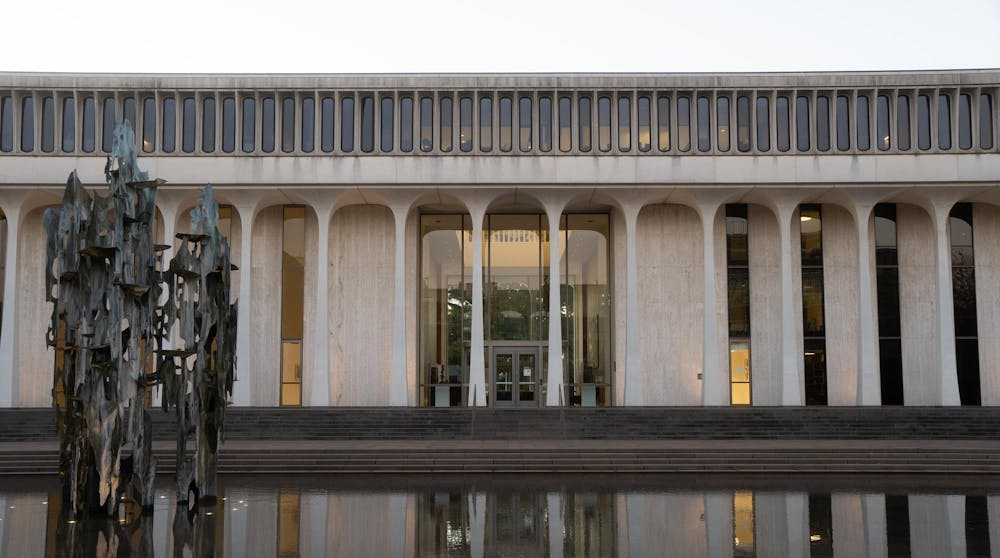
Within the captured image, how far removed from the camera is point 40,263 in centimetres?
3588

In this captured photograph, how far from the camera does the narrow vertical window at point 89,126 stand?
34719 mm

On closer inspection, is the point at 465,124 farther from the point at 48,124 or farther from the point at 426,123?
the point at 48,124

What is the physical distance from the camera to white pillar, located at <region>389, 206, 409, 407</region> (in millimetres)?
34125

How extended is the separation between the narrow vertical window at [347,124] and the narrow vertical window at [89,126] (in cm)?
860

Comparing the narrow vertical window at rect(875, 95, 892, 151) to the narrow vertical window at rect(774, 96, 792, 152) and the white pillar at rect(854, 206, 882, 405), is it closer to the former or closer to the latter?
the narrow vertical window at rect(774, 96, 792, 152)

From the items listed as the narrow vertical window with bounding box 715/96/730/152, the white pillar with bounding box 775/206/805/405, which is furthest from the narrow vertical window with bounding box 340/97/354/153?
the white pillar with bounding box 775/206/805/405

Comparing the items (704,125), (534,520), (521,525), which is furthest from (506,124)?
(521,525)

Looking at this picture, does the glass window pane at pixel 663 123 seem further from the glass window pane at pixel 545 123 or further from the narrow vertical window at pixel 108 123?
the narrow vertical window at pixel 108 123

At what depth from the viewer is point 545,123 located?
116ft

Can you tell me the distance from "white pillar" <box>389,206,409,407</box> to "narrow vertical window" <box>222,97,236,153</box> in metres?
6.19

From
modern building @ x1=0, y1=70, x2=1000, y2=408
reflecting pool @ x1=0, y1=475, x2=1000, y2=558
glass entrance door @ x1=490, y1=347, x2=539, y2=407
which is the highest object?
modern building @ x1=0, y1=70, x2=1000, y2=408

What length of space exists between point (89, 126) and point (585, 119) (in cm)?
1757

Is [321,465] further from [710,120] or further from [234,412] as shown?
[710,120]

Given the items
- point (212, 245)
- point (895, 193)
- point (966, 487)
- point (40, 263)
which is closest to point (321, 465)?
point (212, 245)
